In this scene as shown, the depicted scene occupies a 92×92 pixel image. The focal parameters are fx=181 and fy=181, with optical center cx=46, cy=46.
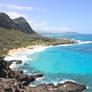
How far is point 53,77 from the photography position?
7031 cm

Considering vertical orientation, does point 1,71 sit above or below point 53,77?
above

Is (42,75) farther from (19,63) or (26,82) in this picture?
(19,63)

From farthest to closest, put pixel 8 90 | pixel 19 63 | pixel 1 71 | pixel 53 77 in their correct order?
1. pixel 19 63
2. pixel 53 77
3. pixel 1 71
4. pixel 8 90

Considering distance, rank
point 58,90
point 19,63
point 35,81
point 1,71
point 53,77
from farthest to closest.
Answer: point 19,63
point 53,77
point 35,81
point 1,71
point 58,90

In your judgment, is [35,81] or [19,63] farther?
[19,63]

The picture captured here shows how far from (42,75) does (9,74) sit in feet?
49.8

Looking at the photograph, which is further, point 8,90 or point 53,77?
point 53,77

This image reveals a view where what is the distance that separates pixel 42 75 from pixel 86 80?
17271mm

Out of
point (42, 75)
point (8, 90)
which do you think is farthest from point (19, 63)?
point (8, 90)

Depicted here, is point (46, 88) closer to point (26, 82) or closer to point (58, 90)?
point (58, 90)

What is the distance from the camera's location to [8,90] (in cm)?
4212

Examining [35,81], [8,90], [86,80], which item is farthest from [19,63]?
[8,90]

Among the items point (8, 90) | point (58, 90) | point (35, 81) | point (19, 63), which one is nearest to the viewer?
point (8, 90)

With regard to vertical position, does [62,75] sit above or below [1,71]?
below
